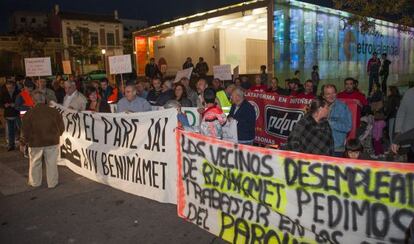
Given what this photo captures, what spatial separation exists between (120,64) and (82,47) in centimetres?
4437

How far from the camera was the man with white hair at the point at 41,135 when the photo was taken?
6.70m

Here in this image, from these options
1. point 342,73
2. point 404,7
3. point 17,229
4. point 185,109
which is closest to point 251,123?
point 185,109

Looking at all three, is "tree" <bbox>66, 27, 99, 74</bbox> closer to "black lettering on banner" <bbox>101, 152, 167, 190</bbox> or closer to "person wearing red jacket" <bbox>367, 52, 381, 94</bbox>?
"person wearing red jacket" <bbox>367, 52, 381, 94</bbox>

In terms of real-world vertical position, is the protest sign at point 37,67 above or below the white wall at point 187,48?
below

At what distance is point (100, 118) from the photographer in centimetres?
698

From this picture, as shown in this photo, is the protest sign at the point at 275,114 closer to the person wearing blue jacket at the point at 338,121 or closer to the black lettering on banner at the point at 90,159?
the person wearing blue jacket at the point at 338,121

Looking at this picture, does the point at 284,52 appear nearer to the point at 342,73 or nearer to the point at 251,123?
the point at 342,73

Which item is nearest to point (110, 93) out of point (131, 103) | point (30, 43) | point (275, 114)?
point (131, 103)

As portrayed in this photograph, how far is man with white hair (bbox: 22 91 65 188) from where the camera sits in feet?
22.0

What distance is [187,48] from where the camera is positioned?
23.2m

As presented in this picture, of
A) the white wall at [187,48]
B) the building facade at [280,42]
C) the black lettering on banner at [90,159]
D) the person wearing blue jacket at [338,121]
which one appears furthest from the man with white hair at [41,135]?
the white wall at [187,48]

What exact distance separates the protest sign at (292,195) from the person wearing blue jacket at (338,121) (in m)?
2.02

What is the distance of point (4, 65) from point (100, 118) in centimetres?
4765

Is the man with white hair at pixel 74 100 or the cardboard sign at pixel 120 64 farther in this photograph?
the cardboard sign at pixel 120 64
